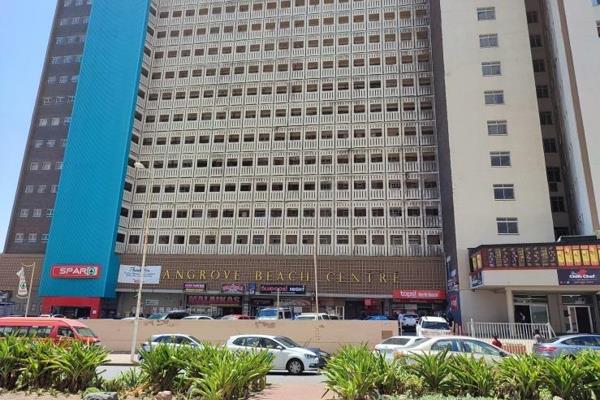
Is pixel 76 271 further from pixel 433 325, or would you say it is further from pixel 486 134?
pixel 486 134

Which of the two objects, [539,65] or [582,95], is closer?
[582,95]

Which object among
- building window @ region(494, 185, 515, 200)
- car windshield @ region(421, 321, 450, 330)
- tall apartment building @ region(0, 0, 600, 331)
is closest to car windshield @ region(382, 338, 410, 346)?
car windshield @ region(421, 321, 450, 330)

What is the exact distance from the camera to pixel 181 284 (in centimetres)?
4300

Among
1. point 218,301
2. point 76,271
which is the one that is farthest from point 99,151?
point 218,301

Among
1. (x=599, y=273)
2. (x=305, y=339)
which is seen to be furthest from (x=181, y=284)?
(x=599, y=273)

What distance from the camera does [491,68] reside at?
128 feet

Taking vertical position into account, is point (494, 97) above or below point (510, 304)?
above

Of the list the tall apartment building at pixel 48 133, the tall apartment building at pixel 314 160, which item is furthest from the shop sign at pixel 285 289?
the tall apartment building at pixel 48 133

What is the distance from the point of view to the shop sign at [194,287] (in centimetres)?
4228

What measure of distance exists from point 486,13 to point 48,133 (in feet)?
170

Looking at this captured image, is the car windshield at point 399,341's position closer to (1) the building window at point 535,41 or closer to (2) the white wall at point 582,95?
(2) the white wall at point 582,95

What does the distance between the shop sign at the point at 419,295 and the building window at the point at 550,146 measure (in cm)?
1607

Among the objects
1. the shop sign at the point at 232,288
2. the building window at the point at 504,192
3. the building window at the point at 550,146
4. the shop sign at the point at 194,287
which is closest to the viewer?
the building window at the point at 504,192

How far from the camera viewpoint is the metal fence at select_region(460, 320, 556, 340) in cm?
2631
